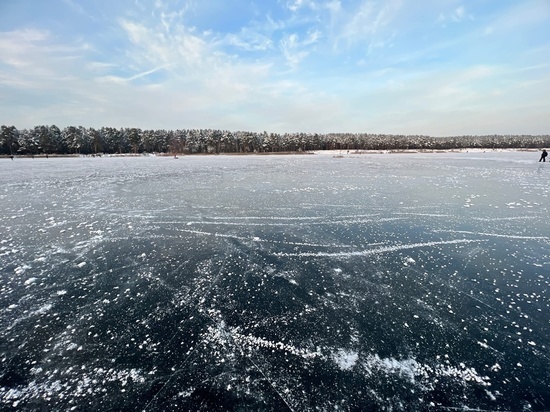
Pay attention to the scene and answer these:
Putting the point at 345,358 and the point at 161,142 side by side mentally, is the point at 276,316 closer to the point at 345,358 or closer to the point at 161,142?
the point at 345,358

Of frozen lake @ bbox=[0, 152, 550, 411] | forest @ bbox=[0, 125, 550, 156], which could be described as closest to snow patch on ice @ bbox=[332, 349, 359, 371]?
frozen lake @ bbox=[0, 152, 550, 411]

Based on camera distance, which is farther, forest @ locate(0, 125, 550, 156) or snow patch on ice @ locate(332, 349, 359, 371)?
forest @ locate(0, 125, 550, 156)

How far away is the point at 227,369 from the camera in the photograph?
2.38m

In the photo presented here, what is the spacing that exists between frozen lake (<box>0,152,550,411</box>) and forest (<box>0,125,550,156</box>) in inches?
2866

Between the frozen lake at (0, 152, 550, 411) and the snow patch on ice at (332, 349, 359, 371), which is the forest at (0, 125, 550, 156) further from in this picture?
the snow patch on ice at (332, 349, 359, 371)

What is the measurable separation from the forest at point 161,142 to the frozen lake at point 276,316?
239 feet

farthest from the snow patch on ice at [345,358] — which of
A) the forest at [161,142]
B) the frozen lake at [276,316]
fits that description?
the forest at [161,142]

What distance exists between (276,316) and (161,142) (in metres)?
86.4

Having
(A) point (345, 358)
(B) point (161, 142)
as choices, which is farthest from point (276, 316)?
(B) point (161, 142)

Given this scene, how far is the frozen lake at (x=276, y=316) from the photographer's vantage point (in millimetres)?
2164

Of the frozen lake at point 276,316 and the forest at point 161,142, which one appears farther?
the forest at point 161,142

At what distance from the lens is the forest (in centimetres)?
6016

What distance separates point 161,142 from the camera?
3157 inches

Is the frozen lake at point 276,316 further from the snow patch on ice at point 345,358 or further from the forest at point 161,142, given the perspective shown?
the forest at point 161,142
